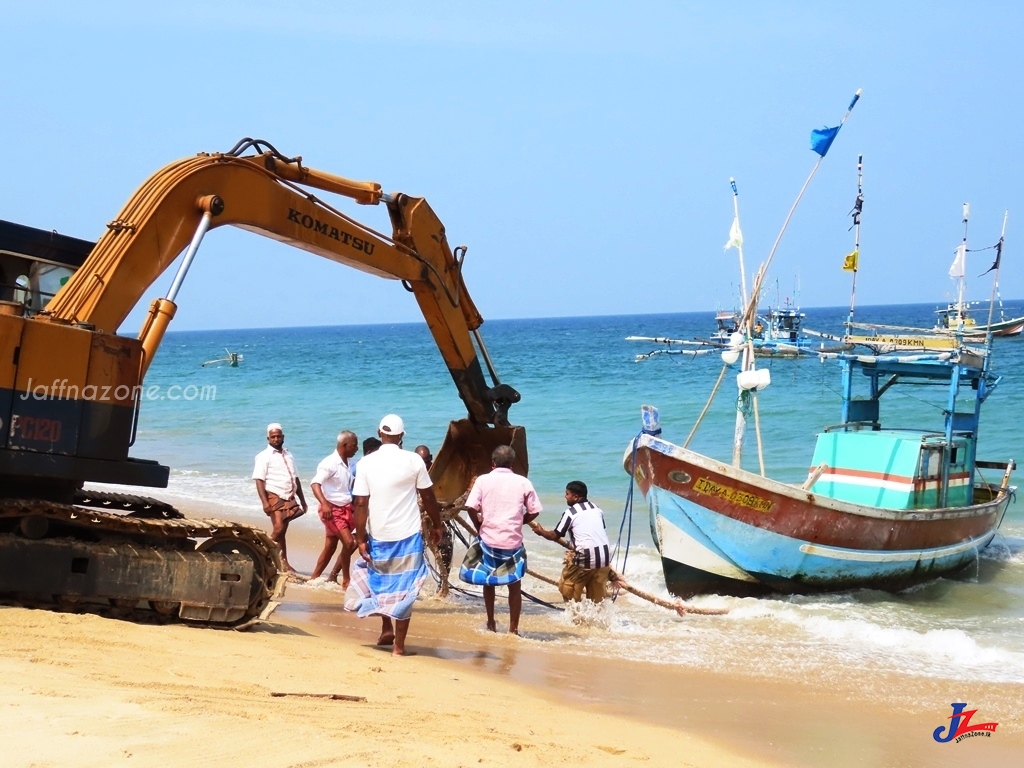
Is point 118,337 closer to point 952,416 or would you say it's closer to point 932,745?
point 932,745

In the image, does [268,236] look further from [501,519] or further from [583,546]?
[583,546]

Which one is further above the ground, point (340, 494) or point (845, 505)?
point (845, 505)

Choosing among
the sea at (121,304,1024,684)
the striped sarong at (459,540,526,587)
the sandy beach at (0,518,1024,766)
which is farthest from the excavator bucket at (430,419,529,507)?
the sandy beach at (0,518,1024,766)

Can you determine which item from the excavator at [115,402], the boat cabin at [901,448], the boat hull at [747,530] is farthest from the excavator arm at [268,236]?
the boat cabin at [901,448]

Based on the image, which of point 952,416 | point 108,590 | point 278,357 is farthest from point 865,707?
point 278,357

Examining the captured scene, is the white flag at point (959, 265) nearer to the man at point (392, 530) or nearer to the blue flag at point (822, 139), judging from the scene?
the blue flag at point (822, 139)

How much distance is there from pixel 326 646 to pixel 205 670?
4.66ft

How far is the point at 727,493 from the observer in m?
12.0

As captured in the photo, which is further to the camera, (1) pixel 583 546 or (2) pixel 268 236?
(1) pixel 583 546

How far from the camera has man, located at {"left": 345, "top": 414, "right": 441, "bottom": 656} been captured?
26.3 ft

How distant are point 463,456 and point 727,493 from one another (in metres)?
2.91

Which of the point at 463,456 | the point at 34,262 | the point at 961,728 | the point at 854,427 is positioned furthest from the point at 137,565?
the point at 854,427

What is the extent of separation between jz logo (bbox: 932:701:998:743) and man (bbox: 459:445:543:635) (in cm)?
342

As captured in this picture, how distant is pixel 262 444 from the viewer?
26781 millimetres
